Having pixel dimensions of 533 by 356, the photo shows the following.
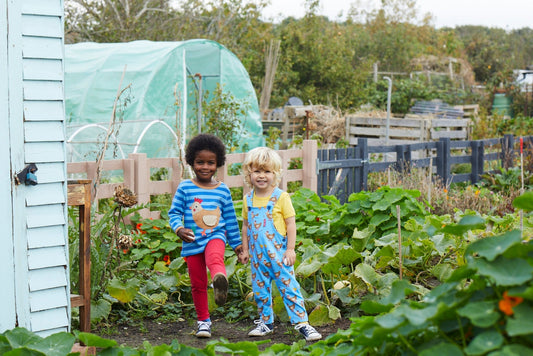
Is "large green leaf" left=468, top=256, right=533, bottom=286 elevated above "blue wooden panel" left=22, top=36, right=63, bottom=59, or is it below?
below

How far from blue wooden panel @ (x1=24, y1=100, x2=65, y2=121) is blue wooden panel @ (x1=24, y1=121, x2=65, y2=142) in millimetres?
26

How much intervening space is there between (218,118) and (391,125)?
5593mm

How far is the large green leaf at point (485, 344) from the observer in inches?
65.3

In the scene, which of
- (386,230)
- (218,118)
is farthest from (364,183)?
(386,230)

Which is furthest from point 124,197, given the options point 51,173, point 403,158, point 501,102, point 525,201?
point 501,102

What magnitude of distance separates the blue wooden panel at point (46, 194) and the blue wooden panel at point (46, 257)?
0.24 metres

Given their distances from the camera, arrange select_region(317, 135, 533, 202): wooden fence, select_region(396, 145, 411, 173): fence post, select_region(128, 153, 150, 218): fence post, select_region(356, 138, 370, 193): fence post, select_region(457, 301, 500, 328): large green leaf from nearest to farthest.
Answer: select_region(457, 301, 500, 328): large green leaf
select_region(128, 153, 150, 218): fence post
select_region(317, 135, 533, 202): wooden fence
select_region(356, 138, 370, 193): fence post
select_region(396, 145, 411, 173): fence post

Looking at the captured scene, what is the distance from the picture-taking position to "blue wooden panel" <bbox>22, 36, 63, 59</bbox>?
10.5 ft

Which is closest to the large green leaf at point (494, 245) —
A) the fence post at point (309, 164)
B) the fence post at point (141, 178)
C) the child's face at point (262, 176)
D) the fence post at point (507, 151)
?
the child's face at point (262, 176)

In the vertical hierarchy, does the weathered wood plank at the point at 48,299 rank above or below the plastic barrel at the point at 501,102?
below

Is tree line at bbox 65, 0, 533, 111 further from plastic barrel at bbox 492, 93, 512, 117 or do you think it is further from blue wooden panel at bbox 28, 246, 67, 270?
blue wooden panel at bbox 28, 246, 67, 270

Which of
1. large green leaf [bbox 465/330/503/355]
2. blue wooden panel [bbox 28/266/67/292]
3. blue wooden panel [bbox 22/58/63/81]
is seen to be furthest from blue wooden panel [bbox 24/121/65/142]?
large green leaf [bbox 465/330/503/355]

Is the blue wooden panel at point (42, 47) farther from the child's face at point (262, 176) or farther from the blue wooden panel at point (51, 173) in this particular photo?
the child's face at point (262, 176)

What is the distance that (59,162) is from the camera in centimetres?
336
